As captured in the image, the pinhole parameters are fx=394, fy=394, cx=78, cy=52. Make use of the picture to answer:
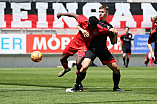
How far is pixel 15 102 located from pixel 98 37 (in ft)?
8.99

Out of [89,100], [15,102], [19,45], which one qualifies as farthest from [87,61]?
[19,45]

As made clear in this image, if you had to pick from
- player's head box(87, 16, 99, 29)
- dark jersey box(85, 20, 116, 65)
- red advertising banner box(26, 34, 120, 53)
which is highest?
player's head box(87, 16, 99, 29)

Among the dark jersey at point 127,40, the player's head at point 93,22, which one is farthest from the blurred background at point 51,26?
the player's head at point 93,22

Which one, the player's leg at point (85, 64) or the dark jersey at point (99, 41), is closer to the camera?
the player's leg at point (85, 64)

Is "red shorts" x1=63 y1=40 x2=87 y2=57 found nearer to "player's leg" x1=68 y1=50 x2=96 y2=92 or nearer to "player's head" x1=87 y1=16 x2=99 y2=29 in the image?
"player's leg" x1=68 y1=50 x2=96 y2=92

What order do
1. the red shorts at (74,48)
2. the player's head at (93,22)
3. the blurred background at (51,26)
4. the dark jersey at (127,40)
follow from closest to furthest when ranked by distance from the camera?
the player's head at (93,22)
the red shorts at (74,48)
the dark jersey at (127,40)
the blurred background at (51,26)

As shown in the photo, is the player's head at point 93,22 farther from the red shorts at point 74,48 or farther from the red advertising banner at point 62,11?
the red advertising banner at point 62,11

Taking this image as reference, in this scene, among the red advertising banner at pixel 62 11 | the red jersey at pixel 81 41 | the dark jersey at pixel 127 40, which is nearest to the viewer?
the red jersey at pixel 81 41

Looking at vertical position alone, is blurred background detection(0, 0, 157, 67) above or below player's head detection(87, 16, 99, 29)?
below

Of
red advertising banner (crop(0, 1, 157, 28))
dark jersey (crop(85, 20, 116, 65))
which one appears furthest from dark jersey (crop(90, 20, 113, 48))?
red advertising banner (crop(0, 1, 157, 28))

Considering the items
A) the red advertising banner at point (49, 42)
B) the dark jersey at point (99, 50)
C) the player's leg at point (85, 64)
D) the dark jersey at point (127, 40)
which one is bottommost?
the red advertising banner at point (49, 42)

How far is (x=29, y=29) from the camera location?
28.3m

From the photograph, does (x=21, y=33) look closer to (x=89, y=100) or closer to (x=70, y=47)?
(x=70, y=47)

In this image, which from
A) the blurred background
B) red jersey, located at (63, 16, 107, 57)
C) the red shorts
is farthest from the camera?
the blurred background
